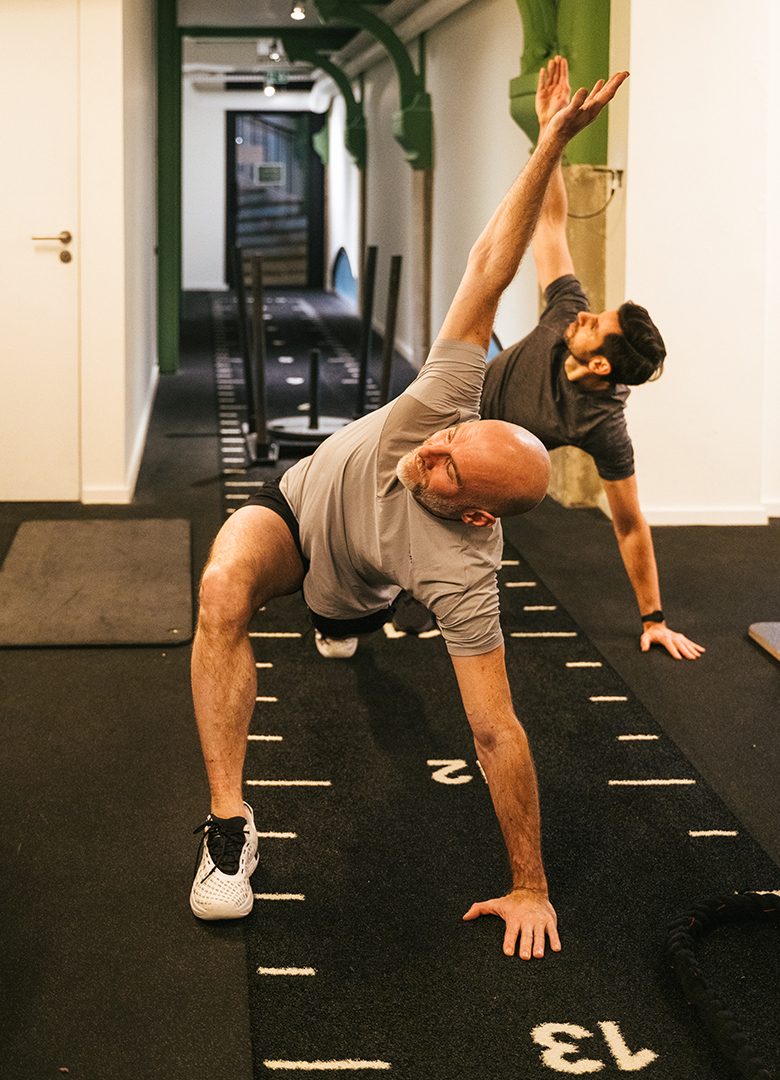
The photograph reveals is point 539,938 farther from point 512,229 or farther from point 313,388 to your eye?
point 313,388

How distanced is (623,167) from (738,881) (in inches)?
131

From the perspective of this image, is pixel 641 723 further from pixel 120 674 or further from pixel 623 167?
pixel 623 167

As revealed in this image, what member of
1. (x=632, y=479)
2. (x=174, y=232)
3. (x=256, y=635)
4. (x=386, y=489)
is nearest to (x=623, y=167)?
(x=632, y=479)

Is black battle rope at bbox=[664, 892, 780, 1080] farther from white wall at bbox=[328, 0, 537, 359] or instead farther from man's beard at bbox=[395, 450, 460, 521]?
white wall at bbox=[328, 0, 537, 359]

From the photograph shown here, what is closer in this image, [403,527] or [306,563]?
[403,527]

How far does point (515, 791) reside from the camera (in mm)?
2410

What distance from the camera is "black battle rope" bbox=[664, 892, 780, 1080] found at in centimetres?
206

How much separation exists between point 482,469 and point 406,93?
7.96m

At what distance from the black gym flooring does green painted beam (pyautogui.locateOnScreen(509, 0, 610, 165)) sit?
2.01 meters

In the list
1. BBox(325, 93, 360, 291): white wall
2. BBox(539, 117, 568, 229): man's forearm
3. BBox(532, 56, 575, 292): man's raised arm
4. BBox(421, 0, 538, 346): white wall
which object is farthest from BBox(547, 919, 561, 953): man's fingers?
BBox(325, 93, 360, 291): white wall

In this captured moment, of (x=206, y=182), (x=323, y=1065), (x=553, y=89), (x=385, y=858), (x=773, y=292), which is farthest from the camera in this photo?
(x=206, y=182)

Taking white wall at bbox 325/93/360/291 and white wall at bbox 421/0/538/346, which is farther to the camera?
white wall at bbox 325/93/360/291

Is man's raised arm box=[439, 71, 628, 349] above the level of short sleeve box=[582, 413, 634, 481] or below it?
above

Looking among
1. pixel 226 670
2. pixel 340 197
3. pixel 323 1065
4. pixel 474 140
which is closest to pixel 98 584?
pixel 226 670
